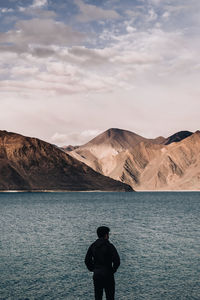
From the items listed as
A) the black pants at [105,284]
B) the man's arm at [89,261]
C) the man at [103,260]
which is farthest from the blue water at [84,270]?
the man's arm at [89,261]

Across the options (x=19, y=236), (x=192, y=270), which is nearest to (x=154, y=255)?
(x=192, y=270)

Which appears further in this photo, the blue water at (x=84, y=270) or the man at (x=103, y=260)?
the blue water at (x=84, y=270)

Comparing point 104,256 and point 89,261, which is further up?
point 104,256

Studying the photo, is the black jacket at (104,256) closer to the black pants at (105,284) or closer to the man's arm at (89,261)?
the man's arm at (89,261)

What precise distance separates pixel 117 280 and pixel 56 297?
4.87 m

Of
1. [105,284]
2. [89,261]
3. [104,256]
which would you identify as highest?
[104,256]

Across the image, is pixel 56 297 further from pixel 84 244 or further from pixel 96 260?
pixel 84 244

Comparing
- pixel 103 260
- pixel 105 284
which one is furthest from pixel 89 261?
pixel 105 284

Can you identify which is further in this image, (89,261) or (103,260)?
(89,261)

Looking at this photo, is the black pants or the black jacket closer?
the black jacket

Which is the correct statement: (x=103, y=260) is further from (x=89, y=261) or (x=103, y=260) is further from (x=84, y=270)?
(x=84, y=270)

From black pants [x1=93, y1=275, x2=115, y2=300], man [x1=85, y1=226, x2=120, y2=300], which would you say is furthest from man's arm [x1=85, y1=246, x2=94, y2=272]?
black pants [x1=93, y1=275, x2=115, y2=300]

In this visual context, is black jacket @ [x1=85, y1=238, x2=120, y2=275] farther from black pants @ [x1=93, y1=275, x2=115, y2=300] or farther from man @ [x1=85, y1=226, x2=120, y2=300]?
black pants @ [x1=93, y1=275, x2=115, y2=300]

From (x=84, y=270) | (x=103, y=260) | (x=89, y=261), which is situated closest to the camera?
(x=103, y=260)
